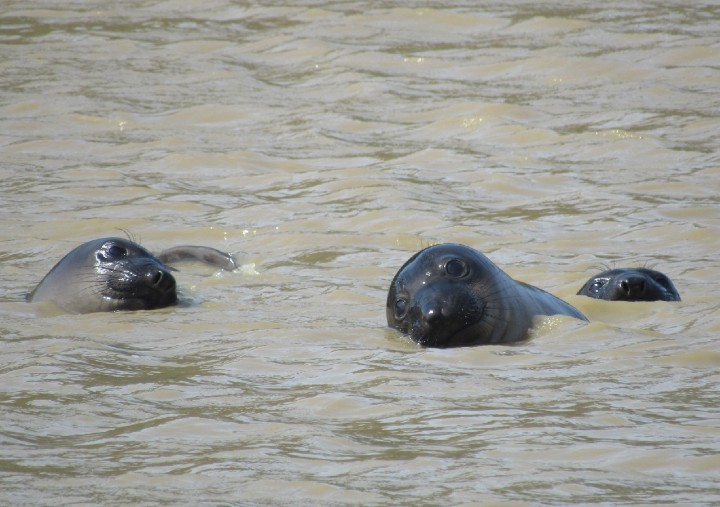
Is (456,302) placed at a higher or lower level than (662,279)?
higher

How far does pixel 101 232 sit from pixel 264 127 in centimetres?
329

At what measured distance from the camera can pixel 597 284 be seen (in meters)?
8.05

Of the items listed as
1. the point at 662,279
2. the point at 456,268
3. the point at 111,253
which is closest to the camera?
the point at 456,268

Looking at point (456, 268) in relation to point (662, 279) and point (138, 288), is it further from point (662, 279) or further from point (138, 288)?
point (138, 288)

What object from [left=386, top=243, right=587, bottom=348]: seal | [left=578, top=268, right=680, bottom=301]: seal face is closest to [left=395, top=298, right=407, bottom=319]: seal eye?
[left=386, top=243, right=587, bottom=348]: seal

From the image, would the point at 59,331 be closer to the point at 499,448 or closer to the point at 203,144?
the point at 499,448

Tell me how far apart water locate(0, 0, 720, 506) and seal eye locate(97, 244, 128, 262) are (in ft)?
1.67

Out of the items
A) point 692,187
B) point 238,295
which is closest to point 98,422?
point 238,295

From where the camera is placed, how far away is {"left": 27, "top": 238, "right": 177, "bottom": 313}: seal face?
8078mm

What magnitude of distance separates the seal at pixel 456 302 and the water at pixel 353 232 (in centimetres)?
15

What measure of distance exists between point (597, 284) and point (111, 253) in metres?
2.77

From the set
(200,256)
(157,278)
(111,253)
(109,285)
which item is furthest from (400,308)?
(200,256)

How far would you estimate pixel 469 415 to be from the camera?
17.9ft

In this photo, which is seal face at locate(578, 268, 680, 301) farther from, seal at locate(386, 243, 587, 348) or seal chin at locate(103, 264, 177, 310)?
seal chin at locate(103, 264, 177, 310)
